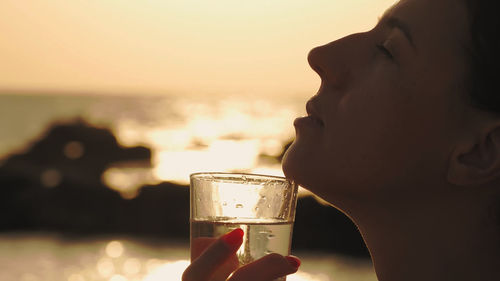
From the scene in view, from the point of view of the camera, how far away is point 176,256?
27.3m

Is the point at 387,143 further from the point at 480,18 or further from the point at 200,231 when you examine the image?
the point at 200,231

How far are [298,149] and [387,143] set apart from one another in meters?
0.25

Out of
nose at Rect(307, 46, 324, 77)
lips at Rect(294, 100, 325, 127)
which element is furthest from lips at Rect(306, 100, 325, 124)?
nose at Rect(307, 46, 324, 77)

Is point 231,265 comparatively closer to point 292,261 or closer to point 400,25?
point 292,261

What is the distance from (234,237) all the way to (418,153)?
56 centimetres

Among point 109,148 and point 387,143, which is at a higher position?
point 387,143

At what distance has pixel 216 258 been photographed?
2.01 m

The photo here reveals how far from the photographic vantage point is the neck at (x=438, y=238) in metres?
2.00

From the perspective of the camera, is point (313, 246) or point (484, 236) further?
point (313, 246)

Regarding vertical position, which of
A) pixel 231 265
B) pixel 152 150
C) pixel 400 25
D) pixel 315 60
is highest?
pixel 400 25

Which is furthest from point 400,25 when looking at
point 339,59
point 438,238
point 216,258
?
point 216,258

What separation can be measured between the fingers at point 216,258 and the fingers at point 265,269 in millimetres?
55

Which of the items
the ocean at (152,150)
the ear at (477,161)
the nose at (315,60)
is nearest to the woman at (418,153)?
the ear at (477,161)

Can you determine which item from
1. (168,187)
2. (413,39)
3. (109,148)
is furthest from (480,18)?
(109,148)
